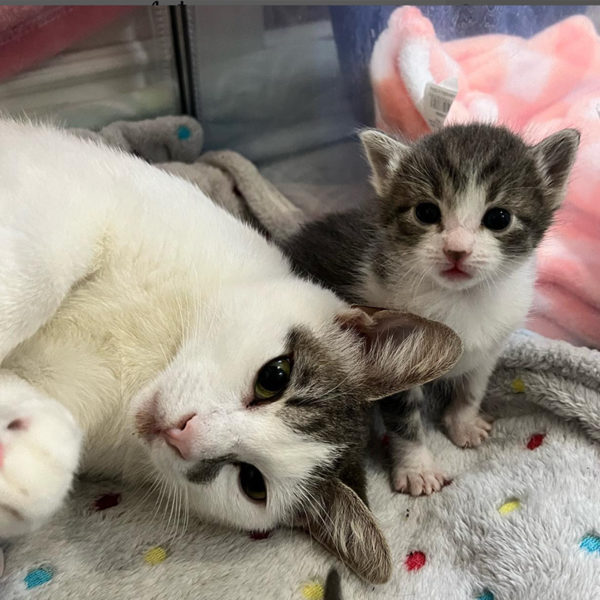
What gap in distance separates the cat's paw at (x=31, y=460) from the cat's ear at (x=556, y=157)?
1.06 metres

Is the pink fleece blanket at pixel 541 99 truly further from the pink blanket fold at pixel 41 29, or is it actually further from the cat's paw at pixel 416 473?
the pink blanket fold at pixel 41 29

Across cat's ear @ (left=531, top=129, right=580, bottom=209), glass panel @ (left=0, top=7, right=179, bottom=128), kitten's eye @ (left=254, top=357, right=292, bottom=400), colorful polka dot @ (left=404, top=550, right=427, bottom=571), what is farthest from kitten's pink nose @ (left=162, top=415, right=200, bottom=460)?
glass panel @ (left=0, top=7, right=179, bottom=128)

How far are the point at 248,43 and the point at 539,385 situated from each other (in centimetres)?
149

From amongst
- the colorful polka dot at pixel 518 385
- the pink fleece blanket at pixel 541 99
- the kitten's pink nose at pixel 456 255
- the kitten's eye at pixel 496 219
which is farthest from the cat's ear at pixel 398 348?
the pink fleece blanket at pixel 541 99

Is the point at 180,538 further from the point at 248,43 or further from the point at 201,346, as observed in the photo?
the point at 248,43

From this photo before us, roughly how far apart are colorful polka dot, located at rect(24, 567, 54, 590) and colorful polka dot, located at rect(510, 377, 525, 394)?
3.66ft

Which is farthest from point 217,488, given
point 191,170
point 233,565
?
point 191,170

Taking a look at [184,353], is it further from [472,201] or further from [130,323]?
[472,201]

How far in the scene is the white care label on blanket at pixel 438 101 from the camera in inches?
72.0

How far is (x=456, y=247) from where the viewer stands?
→ 4.04 ft

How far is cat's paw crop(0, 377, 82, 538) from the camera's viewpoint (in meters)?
0.94

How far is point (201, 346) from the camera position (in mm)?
1142

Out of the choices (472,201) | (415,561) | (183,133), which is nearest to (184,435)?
(415,561)

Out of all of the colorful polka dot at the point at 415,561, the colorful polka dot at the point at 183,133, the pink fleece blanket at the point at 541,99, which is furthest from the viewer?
the colorful polka dot at the point at 183,133
